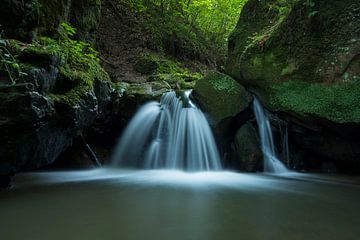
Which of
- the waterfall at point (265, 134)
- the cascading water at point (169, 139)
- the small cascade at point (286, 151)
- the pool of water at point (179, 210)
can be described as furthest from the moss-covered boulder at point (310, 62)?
the cascading water at point (169, 139)

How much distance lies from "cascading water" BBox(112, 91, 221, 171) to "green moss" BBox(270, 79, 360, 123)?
195cm

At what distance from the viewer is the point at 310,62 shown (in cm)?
462

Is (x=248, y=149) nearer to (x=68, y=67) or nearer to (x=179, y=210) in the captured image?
(x=179, y=210)

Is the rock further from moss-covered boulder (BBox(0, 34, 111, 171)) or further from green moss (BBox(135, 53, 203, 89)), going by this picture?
green moss (BBox(135, 53, 203, 89))

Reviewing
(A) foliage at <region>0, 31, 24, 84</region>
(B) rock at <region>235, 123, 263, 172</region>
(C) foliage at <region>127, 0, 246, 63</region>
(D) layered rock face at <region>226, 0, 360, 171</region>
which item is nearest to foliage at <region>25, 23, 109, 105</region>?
(A) foliage at <region>0, 31, 24, 84</region>

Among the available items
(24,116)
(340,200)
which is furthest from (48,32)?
(340,200)

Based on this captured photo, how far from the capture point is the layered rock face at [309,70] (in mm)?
4250

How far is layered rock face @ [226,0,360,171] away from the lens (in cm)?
425

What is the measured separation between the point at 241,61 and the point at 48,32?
381 cm

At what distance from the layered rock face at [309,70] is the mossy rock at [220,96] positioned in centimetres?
22

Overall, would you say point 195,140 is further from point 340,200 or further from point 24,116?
point 24,116

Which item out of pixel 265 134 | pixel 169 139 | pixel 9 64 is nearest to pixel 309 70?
pixel 265 134

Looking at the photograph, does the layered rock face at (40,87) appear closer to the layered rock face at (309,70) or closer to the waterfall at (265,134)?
the layered rock face at (309,70)

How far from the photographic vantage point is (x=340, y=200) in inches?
136
